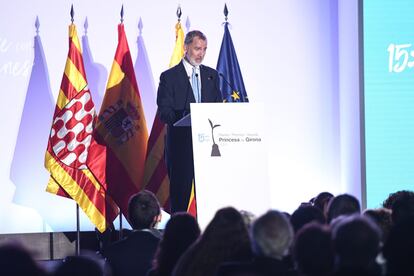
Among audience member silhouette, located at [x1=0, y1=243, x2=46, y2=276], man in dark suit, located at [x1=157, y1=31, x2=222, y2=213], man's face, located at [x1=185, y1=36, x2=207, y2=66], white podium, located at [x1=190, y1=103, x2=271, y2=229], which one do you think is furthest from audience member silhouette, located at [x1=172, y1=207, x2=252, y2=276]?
man's face, located at [x1=185, y1=36, x2=207, y2=66]

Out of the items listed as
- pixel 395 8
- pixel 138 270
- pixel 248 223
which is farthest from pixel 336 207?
pixel 395 8

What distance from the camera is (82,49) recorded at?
818 cm

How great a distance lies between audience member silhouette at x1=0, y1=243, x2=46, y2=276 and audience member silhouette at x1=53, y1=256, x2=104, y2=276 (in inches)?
7.7

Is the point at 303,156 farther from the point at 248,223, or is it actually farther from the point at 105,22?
the point at 248,223

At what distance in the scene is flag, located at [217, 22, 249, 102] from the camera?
7.91 metres

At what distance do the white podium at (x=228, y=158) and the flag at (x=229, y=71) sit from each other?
91.4 inches

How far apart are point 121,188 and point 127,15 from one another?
1.93m

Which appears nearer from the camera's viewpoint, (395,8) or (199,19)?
(395,8)

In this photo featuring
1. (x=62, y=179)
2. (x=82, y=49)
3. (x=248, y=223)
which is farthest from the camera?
(x=82, y=49)

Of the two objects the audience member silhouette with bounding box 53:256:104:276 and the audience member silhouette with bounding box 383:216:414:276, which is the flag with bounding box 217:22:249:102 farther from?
the audience member silhouette with bounding box 53:256:104:276

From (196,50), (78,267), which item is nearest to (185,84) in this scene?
(196,50)

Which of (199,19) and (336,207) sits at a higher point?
(199,19)

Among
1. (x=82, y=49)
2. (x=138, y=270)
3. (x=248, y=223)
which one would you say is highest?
(x=82, y=49)

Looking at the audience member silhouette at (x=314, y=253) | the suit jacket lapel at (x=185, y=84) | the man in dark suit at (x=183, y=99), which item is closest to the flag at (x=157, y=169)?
the man in dark suit at (x=183, y=99)
